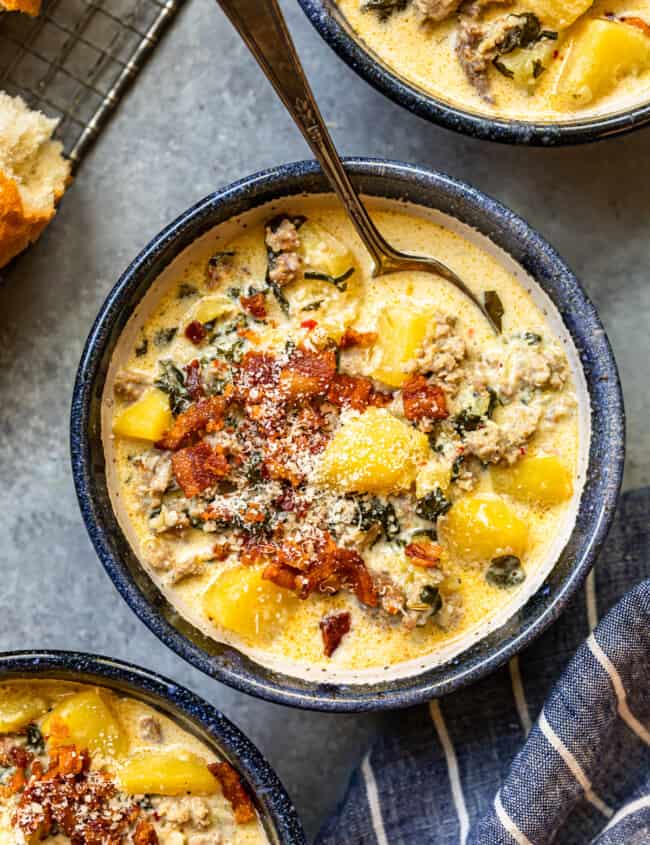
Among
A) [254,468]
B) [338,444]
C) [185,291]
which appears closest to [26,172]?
[185,291]

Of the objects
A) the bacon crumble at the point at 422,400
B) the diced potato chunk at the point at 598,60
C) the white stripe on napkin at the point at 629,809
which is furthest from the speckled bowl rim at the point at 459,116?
the white stripe on napkin at the point at 629,809

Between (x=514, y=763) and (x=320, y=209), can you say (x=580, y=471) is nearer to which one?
(x=514, y=763)

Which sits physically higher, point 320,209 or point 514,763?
point 320,209

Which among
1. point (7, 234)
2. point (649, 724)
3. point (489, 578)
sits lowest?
point (649, 724)

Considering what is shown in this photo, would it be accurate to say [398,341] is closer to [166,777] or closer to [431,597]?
[431,597]

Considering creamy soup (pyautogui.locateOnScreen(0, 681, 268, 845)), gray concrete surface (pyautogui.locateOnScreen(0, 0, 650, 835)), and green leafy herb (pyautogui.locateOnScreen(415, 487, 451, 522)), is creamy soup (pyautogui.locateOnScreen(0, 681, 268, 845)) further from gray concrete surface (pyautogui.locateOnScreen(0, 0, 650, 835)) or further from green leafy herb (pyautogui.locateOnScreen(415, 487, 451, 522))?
green leafy herb (pyautogui.locateOnScreen(415, 487, 451, 522))

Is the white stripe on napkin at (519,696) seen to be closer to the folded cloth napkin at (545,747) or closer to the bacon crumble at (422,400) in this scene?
the folded cloth napkin at (545,747)

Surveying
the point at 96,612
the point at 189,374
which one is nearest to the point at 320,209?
the point at 189,374
